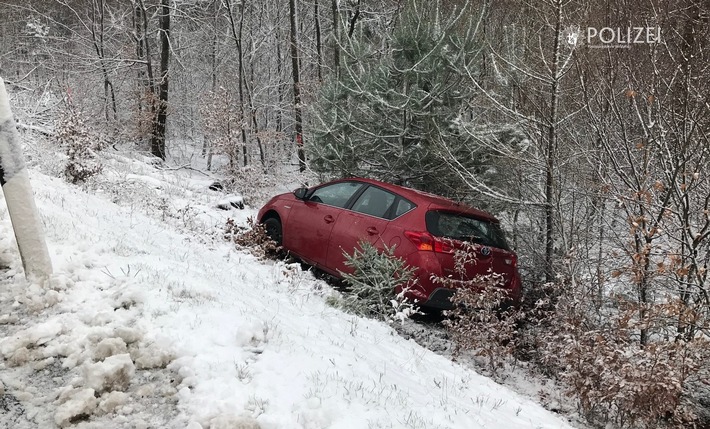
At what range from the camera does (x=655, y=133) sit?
5480 millimetres

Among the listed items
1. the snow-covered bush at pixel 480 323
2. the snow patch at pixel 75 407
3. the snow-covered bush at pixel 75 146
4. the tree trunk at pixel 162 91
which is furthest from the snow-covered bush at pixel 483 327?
A: the tree trunk at pixel 162 91

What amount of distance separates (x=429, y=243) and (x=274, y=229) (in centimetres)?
334

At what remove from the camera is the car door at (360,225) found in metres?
6.32

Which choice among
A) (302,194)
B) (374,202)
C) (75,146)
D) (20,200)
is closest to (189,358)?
(20,200)

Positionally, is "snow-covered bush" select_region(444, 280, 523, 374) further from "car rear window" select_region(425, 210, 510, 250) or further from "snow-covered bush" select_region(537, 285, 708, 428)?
"car rear window" select_region(425, 210, 510, 250)

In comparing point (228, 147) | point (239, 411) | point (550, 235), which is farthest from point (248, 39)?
point (239, 411)

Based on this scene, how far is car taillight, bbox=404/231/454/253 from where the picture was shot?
19.0 ft

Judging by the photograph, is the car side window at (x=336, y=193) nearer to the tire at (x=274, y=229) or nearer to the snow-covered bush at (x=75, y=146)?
the tire at (x=274, y=229)

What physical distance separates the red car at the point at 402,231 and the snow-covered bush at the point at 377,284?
17 cm

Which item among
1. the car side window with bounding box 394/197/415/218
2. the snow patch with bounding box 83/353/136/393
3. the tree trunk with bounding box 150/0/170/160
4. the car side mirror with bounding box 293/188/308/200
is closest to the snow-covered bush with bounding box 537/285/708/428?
the car side window with bounding box 394/197/415/218

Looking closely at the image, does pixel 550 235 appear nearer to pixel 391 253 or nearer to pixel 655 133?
pixel 655 133

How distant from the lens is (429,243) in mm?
5789

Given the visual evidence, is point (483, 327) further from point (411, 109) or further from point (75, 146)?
point (75, 146)

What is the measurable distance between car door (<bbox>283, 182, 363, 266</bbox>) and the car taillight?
1.49m
